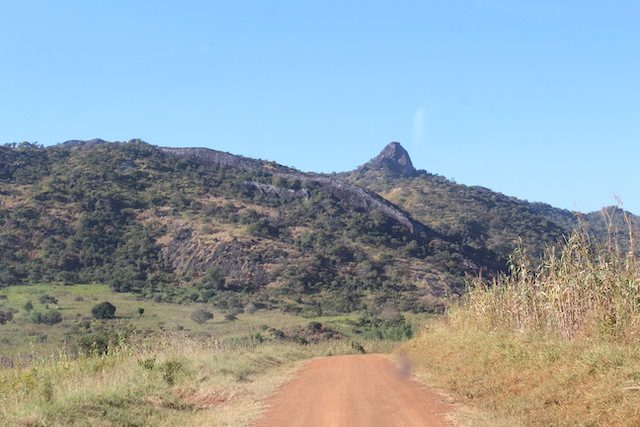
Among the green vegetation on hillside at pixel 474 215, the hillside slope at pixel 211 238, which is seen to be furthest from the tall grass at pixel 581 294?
the green vegetation on hillside at pixel 474 215

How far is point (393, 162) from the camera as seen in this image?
161 m

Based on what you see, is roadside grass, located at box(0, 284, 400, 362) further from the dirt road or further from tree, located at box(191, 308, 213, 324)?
the dirt road

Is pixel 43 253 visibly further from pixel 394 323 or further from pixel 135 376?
pixel 135 376

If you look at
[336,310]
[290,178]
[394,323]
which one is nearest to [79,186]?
[290,178]

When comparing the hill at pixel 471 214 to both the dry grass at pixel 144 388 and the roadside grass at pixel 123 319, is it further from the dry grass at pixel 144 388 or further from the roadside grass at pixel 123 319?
the dry grass at pixel 144 388

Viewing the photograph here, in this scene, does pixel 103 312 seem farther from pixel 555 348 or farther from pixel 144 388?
pixel 555 348

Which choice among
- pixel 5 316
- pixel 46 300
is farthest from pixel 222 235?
pixel 5 316

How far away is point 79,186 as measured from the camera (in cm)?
7544

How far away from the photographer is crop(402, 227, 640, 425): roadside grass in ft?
33.6

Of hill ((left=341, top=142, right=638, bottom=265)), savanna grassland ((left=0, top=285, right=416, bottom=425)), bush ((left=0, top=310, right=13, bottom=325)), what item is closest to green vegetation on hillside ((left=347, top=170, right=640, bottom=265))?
hill ((left=341, top=142, right=638, bottom=265))

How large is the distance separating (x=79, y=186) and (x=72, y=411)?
68.1m

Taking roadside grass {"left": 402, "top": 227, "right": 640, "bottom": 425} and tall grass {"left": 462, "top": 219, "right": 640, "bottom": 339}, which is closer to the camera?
roadside grass {"left": 402, "top": 227, "right": 640, "bottom": 425}

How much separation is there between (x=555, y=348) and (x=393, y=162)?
148567mm

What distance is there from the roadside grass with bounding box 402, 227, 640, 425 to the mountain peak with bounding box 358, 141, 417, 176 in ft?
437
